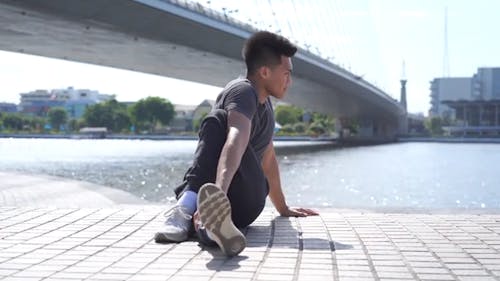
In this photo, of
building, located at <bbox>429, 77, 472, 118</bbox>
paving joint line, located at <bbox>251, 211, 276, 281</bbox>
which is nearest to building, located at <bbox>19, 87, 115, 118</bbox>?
building, located at <bbox>429, 77, 472, 118</bbox>

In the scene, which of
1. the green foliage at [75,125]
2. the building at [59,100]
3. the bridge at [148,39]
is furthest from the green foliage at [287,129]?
the building at [59,100]

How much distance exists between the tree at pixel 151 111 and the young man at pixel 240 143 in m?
82.8

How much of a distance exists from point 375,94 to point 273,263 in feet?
129

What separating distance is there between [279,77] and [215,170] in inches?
26.7

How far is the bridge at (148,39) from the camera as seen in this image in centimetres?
1750

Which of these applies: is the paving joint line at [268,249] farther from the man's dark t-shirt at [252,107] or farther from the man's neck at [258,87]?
the man's neck at [258,87]

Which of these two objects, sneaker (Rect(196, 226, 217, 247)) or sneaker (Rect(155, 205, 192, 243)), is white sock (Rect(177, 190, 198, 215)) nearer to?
sneaker (Rect(155, 205, 192, 243))

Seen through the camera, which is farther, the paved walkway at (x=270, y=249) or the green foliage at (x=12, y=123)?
the green foliage at (x=12, y=123)

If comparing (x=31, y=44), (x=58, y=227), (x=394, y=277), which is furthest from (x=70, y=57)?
(x=394, y=277)

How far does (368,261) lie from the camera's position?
9.48ft

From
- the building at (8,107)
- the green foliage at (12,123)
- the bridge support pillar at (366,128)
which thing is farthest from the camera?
the building at (8,107)

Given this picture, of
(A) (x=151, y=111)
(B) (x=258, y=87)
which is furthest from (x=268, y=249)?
(A) (x=151, y=111)

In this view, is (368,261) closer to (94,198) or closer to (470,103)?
(94,198)

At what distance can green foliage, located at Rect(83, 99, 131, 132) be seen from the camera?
87.3 m
